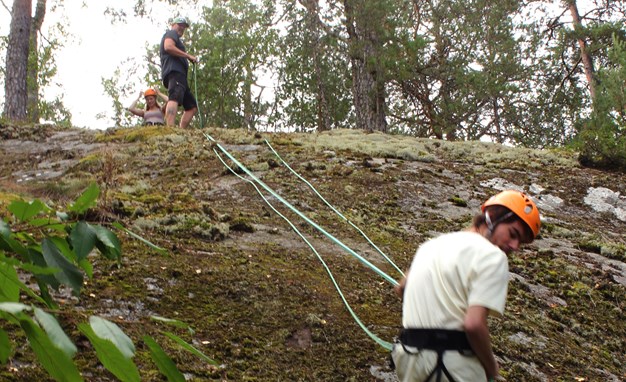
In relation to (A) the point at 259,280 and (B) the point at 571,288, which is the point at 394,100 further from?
(A) the point at 259,280

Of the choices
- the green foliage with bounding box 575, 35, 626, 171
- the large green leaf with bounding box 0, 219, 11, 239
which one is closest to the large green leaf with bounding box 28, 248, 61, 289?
the large green leaf with bounding box 0, 219, 11, 239

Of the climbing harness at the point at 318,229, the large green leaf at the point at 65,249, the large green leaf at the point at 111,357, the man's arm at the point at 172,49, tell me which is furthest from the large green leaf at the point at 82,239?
the man's arm at the point at 172,49

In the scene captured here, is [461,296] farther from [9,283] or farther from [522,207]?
[9,283]

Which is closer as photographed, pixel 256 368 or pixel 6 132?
pixel 256 368

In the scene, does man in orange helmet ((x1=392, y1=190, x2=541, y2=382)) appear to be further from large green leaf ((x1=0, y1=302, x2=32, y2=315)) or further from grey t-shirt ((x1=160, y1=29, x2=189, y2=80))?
grey t-shirt ((x1=160, y1=29, x2=189, y2=80))

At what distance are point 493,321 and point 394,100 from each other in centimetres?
1404

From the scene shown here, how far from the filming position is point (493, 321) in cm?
459

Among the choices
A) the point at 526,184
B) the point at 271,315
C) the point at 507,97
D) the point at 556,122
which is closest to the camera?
the point at 271,315

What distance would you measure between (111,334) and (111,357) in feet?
0.17

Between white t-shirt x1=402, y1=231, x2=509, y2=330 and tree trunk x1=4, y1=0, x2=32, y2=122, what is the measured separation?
12.3m

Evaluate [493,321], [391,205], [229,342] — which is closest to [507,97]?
[391,205]

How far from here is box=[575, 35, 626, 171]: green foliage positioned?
29.9 feet

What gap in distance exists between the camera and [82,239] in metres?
1.51

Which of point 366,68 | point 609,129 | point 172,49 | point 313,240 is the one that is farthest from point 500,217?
point 366,68
